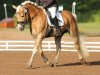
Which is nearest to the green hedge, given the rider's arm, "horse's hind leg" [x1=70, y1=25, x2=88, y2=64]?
"horse's hind leg" [x1=70, y1=25, x2=88, y2=64]

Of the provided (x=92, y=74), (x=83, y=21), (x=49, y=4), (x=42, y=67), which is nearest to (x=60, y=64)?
(x=42, y=67)

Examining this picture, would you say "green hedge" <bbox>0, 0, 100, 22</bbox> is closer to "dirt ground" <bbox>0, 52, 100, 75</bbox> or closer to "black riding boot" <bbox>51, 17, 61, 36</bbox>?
"dirt ground" <bbox>0, 52, 100, 75</bbox>

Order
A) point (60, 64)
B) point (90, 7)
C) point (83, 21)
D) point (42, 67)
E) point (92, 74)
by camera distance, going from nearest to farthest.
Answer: point (92, 74) < point (42, 67) < point (60, 64) < point (83, 21) < point (90, 7)

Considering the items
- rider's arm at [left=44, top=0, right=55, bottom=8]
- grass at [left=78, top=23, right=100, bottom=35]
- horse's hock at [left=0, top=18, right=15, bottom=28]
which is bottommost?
grass at [left=78, top=23, right=100, bottom=35]

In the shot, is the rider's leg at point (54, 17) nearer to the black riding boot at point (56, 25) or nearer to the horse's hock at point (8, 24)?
the black riding boot at point (56, 25)

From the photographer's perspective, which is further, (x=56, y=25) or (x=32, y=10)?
(x=56, y=25)

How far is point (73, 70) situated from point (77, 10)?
145ft

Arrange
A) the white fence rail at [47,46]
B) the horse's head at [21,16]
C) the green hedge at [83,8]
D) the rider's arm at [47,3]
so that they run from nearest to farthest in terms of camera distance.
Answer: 1. the horse's head at [21,16]
2. the rider's arm at [47,3]
3. the white fence rail at [47,46]
4. the green hedge at [83,8]

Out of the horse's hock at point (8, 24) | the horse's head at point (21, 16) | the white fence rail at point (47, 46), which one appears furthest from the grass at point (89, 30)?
the horse's head at point (21, 16)

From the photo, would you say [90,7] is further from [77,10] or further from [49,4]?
[49,4]

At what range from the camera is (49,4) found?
562 inches

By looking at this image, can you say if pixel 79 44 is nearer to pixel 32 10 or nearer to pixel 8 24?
pixel 32 10

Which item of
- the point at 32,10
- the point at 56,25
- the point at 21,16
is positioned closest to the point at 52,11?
the point at 56,25

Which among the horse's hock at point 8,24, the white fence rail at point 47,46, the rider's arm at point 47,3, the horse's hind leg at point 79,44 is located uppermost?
the rider's arm at point 47,3
